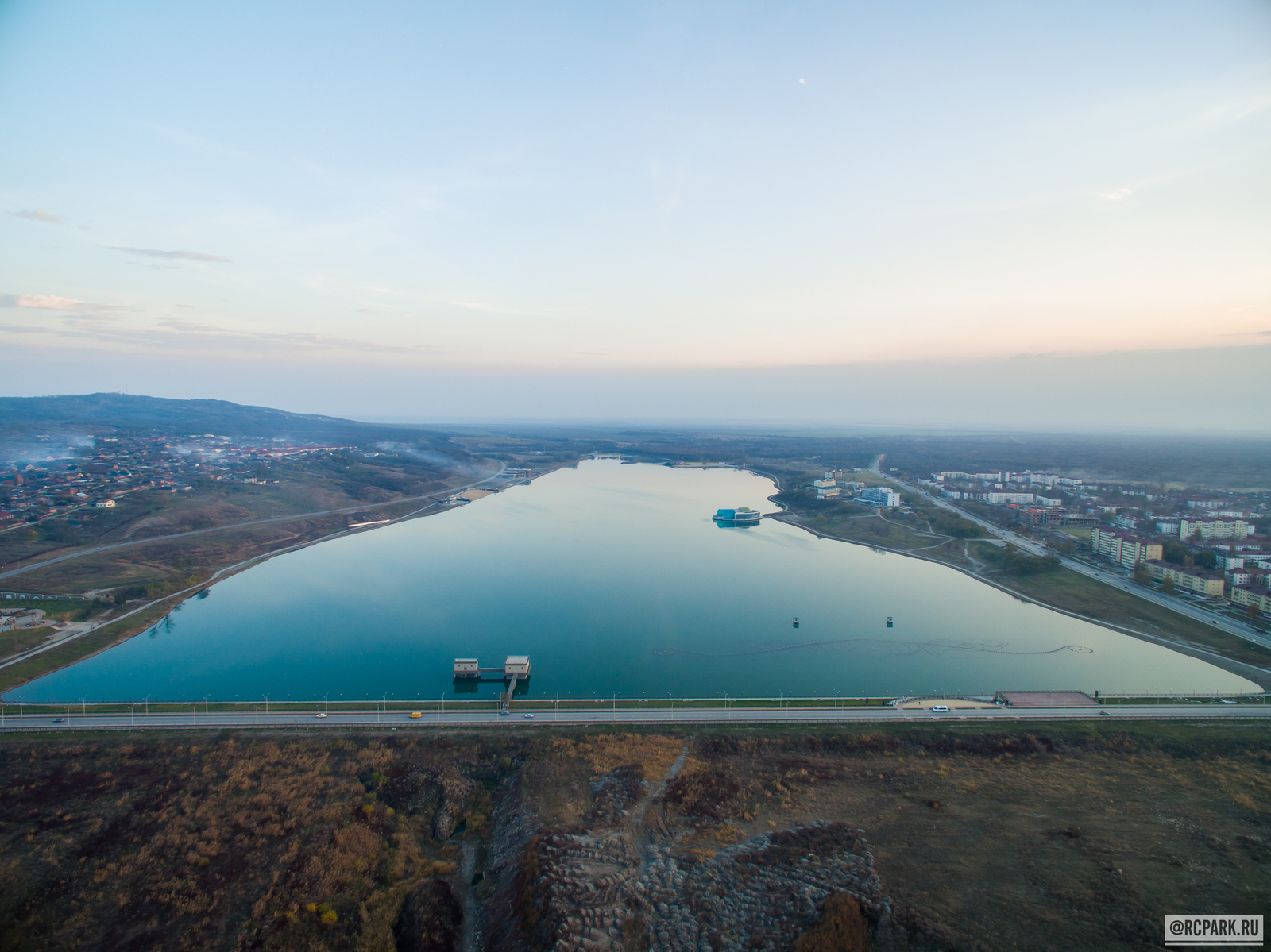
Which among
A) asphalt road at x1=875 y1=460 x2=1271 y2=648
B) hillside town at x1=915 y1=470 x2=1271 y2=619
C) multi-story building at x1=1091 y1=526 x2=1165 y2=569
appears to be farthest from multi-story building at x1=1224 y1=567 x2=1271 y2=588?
multi-story building at x1=1091 y1=526 x2=1165 y2=569

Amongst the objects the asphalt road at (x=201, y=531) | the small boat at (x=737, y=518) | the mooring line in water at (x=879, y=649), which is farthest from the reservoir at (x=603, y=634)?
the small boat at (x=737, y=518)

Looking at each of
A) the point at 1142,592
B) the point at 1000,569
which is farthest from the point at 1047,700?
the point at 1000,569

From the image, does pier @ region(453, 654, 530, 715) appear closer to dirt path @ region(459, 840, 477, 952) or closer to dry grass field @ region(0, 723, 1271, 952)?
dry grass field @ region(0, 723, 1271, 952)

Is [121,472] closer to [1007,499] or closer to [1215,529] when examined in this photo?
[1007,499]

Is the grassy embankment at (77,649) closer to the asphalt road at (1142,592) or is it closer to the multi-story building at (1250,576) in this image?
the asphalt road at (1142,592)

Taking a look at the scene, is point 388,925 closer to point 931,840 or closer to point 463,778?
point 463,778
